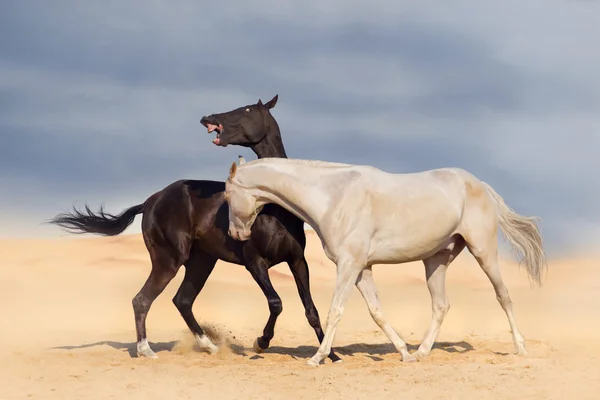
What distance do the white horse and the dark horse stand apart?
0.39m

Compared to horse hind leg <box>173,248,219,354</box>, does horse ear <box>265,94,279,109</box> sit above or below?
above

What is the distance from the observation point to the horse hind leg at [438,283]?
1075 cm

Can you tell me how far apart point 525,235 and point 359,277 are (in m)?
2.39

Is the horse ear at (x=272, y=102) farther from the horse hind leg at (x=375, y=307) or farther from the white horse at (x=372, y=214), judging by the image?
the horse hind leg at (x=375, y=307)

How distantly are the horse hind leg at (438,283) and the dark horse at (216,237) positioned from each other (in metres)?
1.27

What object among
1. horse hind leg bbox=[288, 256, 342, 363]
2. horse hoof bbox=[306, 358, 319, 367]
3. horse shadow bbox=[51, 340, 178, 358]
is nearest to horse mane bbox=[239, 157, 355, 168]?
horse hind leg bbox=[288, 256, 342, 363]

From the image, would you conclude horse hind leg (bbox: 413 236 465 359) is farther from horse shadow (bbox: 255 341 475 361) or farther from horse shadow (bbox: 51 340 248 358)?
horse shadow (bbox: 51 340 248 358)

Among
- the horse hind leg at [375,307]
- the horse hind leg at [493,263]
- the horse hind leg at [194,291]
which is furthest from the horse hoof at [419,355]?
the horse hind leg at [194,291]

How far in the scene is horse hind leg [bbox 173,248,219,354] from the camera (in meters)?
11.6

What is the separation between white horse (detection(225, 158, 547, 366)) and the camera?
9758 mm

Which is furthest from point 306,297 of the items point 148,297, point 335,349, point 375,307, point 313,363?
point 148,297

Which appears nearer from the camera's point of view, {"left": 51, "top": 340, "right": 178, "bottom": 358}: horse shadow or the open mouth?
the open mouth

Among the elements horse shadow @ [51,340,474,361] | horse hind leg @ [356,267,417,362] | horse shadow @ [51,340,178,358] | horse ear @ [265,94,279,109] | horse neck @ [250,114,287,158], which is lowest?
horse shadow @ [51,340,178,358]

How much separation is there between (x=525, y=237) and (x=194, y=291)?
4.29 m
